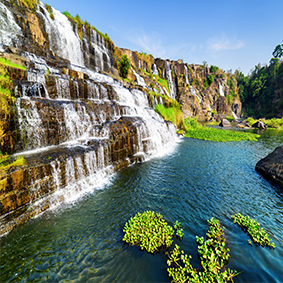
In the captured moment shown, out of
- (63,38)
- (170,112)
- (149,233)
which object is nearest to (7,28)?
(63,38)

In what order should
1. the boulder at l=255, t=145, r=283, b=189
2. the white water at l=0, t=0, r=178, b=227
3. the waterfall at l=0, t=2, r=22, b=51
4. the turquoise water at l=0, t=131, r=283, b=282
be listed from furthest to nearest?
the waterfall at l=0, t=2, r=22, b=51
the boulder at l=255, t=145, r=283, b=189
the white water at l=0, t=0, r=178, b=227
the turquoise water at l=0, t=131, r=283, b=282

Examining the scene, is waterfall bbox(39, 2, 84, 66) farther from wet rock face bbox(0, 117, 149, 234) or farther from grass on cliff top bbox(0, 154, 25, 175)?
grass on cliff top bbox(0, 154, 25, 175)

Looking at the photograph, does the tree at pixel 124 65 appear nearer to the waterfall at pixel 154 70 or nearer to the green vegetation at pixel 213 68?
the waterfall at pixel 154 70

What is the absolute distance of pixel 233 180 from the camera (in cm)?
880

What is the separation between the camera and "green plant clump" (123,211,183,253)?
4.35m

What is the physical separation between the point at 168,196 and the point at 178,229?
85.6 inches

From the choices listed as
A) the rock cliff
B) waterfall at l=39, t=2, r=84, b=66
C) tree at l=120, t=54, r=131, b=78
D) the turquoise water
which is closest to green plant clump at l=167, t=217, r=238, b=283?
the turquoise water

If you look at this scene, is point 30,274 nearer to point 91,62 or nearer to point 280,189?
point 280,189

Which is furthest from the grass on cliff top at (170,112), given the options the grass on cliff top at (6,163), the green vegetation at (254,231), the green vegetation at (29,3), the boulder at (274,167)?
the green vegetation at (29,3)

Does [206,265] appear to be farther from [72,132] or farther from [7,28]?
[7,28]

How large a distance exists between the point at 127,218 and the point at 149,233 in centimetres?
141

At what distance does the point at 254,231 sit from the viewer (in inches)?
187

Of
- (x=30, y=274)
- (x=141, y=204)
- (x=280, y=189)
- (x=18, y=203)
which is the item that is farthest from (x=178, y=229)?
(x=280, y=189)

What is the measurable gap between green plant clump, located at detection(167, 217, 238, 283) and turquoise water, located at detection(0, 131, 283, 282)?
0.23m
